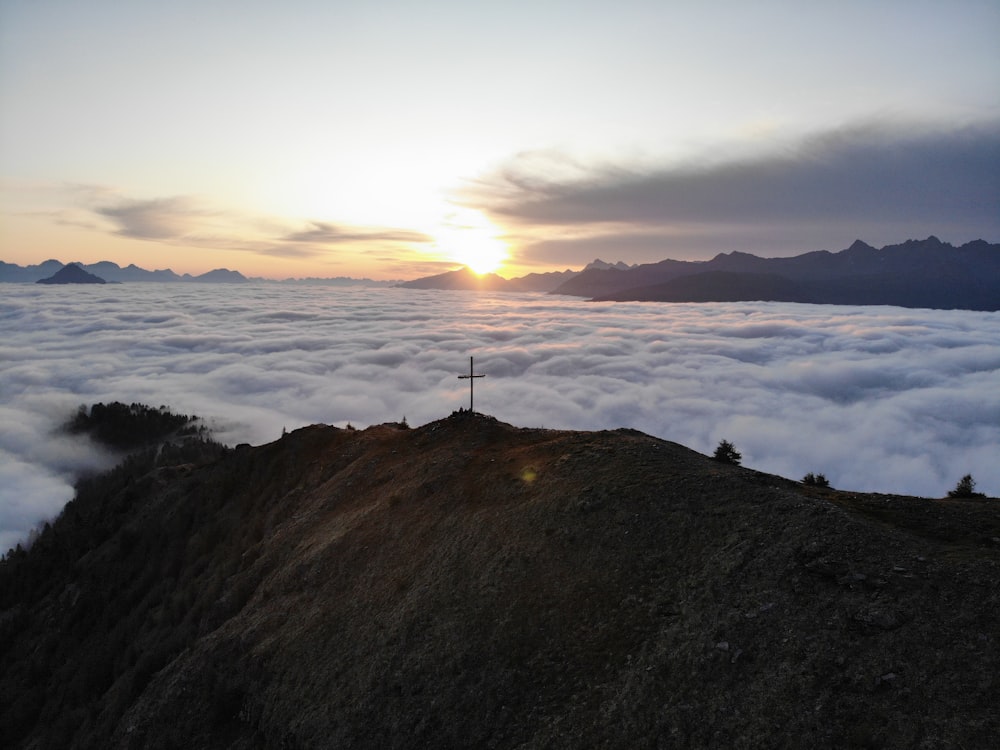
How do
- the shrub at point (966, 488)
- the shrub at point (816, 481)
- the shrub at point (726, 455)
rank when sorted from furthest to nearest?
the shrub at point (726, 455) → the shrub at point (816, 481) → the shrub at point (966, 488)

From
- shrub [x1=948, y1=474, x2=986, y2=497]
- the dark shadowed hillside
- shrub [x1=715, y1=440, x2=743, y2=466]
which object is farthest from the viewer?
shrub [x1=715, y1=440, x2=743, y2=466]

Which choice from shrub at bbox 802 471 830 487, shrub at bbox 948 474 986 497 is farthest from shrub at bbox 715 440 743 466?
shrub at bbox 948 474 986 497

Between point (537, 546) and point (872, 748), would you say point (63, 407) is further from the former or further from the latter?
point (872, 748)

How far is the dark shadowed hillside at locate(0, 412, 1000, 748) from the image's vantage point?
12930 mm

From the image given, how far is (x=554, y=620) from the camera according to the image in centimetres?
1808

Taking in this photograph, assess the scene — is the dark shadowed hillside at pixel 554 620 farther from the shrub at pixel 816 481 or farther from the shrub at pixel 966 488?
the shrub at pixel 816 481

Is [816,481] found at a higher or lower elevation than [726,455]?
lower

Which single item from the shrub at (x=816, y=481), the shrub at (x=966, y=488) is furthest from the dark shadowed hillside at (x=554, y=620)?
the shrub at (x=816, y=481)

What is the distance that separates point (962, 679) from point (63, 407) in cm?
26459

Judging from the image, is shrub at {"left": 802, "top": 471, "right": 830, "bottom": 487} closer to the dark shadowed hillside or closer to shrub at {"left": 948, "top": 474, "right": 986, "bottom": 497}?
shrub at {"left": 948, "top": 474, "right": 986, "bottom": 497}

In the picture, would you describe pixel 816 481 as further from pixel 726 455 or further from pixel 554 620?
pixel 554 620

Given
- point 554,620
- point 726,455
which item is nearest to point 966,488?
point 726,455

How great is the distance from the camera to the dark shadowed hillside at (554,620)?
12.9m

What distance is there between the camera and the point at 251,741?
2045 cm
